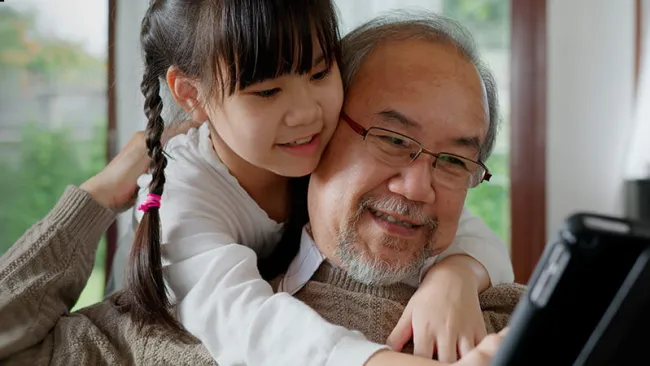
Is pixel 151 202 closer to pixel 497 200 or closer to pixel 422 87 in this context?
pixel 422 87

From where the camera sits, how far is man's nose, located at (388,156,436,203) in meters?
1.11

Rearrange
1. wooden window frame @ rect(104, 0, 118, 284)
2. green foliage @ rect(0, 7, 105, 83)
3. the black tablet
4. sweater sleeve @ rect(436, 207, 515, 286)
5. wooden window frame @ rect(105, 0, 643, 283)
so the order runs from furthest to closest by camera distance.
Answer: wooden window frame @ rect(105, 0, 643, 283) → wooden window frame @ rect(104, 0, 118, 284) → green foliage @ rect(0, 7, 105, 83) → sweater sleeve @ rect(436, 207, 515, 286) → the black tablet

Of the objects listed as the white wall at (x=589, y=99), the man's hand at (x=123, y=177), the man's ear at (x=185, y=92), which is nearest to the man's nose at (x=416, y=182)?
the man's ear at (x=185, y=92)

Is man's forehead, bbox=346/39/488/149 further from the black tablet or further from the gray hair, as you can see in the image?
the black tablet

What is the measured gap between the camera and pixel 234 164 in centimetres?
130

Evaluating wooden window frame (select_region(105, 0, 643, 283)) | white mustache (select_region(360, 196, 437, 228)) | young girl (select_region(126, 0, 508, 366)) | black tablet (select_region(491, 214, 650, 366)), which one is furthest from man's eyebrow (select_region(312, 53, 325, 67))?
wooden window frame (select_region(105, 0, 643, 283))

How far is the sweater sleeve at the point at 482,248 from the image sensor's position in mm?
1295

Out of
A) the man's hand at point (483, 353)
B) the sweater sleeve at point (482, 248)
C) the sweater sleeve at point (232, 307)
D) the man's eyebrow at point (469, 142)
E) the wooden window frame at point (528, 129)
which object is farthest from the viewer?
the wooden window frame at point (528, 129)

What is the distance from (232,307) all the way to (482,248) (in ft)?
1.73

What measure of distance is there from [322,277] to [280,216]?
189 millimetres

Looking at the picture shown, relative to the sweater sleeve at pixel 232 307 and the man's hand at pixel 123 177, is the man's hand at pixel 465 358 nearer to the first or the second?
the sweater sleeve at pixel 232 307

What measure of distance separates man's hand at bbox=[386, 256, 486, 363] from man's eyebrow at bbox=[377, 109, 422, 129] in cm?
24

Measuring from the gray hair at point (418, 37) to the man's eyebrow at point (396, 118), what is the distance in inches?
3.7

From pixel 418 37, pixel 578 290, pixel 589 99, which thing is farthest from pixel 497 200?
pixel 578 290
